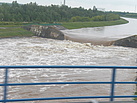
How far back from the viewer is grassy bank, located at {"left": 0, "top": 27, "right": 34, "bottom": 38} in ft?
130

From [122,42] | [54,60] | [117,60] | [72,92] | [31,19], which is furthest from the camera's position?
[31,19]

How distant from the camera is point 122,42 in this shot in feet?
115

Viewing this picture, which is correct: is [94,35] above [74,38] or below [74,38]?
below

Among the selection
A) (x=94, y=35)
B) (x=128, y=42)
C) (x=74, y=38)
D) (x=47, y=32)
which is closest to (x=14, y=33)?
(x=47, y=32)

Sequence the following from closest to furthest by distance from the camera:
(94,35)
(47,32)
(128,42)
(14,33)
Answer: (128,42) → (14,33) → (47,32) → (94,35)

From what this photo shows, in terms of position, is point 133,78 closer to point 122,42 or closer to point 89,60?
point 89,60

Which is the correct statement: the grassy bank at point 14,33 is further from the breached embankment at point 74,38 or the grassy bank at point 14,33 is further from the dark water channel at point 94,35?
the dark water channel at point 94,35

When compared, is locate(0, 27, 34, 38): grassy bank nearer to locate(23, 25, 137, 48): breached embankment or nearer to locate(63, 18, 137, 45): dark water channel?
locate(23, 25, 137, 48): breached embankment

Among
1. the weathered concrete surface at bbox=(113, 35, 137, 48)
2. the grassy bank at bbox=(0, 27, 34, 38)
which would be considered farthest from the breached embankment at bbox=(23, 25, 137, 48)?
the grassy bank at bbox=(0, 27, 34, 38)

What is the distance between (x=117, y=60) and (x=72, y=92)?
11924 mm

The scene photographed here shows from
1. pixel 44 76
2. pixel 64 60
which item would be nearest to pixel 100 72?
pixel 44 76

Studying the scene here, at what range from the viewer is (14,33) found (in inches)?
1617

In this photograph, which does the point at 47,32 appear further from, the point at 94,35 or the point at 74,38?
the point at 94,35

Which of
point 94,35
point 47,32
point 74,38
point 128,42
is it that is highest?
point 47,32
